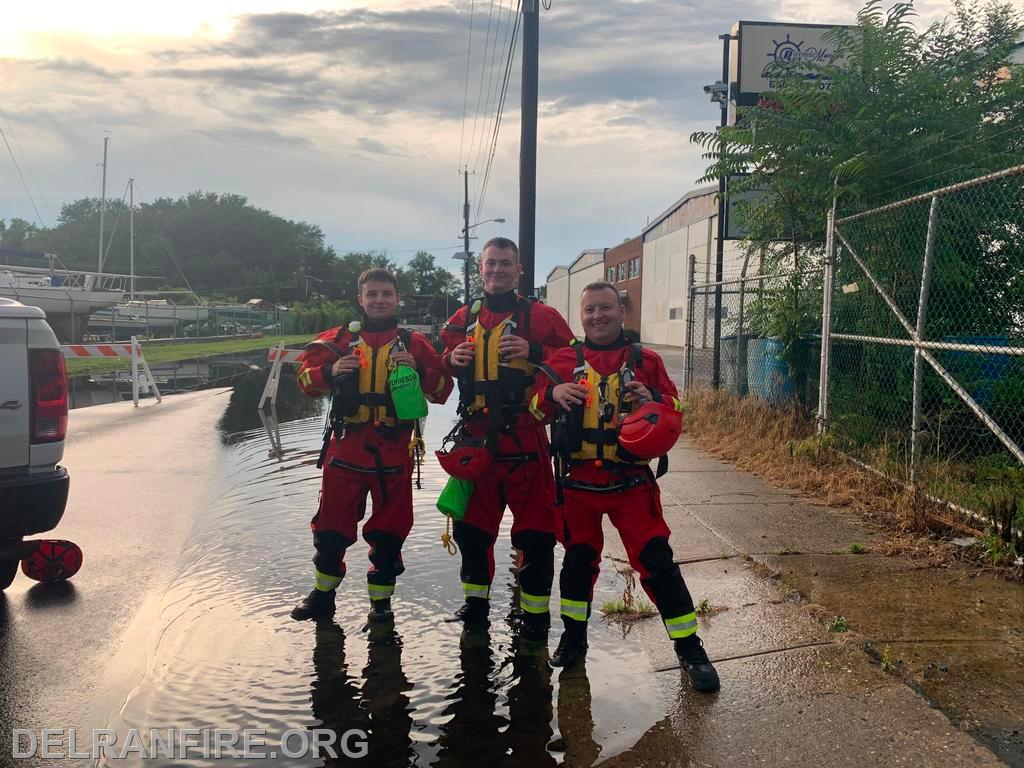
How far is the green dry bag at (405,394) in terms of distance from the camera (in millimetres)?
4527

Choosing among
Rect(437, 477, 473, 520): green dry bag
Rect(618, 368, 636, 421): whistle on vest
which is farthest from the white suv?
Rect(618, 368, 636, 421): whistle on vest

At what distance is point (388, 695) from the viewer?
369cm

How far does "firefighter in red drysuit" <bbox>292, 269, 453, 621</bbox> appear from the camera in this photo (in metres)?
4.58

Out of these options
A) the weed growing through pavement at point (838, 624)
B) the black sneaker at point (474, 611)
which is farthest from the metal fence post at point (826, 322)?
the black sneaker at point (474, 611)

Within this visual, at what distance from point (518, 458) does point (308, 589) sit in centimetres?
162

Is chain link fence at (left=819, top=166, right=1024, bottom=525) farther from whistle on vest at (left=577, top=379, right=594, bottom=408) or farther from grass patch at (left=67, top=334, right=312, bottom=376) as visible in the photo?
grass patch at (left=67, top=334, right=312, bottom=376)

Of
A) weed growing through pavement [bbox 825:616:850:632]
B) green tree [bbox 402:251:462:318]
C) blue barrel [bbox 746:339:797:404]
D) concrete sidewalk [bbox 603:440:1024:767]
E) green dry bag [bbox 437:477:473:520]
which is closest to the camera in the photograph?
concrete sidewalk [bbox 603:440:1024:767]

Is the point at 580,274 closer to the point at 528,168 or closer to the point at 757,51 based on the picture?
the point at 757,51

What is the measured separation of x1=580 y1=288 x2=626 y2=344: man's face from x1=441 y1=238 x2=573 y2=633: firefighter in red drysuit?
0.33m

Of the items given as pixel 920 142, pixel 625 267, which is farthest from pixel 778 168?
pixel 625 267

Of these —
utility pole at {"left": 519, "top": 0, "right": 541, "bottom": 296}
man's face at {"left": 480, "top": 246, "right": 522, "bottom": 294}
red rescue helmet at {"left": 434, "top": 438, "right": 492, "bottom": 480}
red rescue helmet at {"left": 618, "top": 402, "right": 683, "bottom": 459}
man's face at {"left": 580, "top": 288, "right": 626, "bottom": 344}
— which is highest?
utility pole at {"left": 519, "top": 0, "right": 541, "bottom": 296}

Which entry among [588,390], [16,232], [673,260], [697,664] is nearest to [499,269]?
[588,390]

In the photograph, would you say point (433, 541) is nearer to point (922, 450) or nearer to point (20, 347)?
point (20, 347)

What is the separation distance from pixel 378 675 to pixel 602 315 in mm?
1985
